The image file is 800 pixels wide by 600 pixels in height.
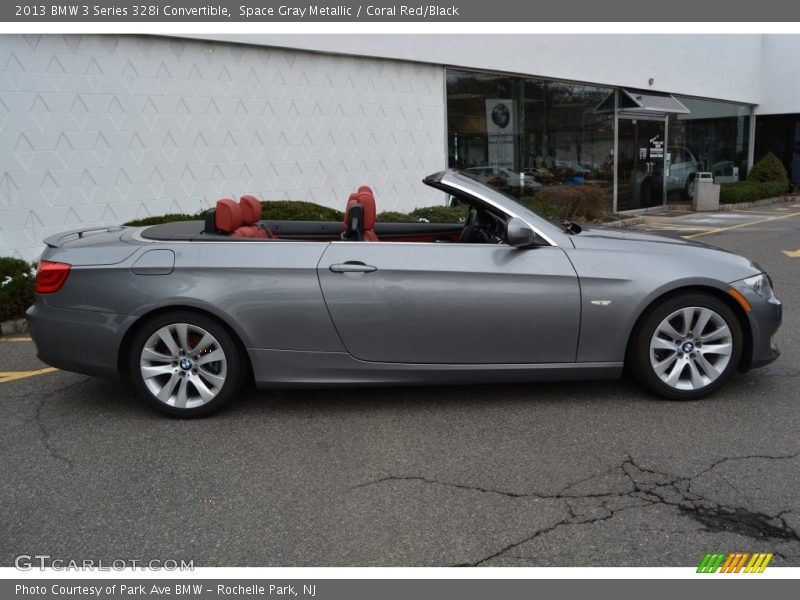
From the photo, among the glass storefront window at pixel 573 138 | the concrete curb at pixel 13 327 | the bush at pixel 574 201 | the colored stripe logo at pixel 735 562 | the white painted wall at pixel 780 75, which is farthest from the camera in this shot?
the white painted wall at pixel 780 75

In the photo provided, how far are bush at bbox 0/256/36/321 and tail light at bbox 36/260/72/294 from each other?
3232 millimetres

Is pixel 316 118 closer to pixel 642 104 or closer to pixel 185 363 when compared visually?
pixel 185 363

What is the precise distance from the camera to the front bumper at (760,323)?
4.61 metres

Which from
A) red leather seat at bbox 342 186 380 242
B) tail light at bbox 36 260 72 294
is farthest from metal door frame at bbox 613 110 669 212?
tail light at bbox 36 260 72 294

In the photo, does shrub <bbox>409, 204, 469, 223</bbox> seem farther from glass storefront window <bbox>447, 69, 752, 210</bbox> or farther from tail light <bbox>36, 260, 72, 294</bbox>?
tail light <bbox>36, 260, 72, 294</bbox>

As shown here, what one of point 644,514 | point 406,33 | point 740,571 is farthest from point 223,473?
point 406,33

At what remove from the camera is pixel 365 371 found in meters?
4.50

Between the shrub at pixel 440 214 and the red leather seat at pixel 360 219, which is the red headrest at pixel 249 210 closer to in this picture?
the red leather seat at pixel 360 219

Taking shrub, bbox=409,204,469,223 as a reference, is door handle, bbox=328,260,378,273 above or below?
above

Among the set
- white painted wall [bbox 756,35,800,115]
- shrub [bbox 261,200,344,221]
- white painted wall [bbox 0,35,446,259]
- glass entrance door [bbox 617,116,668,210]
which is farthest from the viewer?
white painted wall [bbox 756,35,800,115]

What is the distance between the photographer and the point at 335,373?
4500 millimetres

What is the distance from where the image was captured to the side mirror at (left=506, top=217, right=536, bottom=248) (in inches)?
174

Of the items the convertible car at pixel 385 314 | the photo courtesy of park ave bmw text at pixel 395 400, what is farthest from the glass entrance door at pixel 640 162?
the convertible car at pixel 385 314

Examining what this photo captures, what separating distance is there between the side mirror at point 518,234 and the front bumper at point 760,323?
53.3 inches
